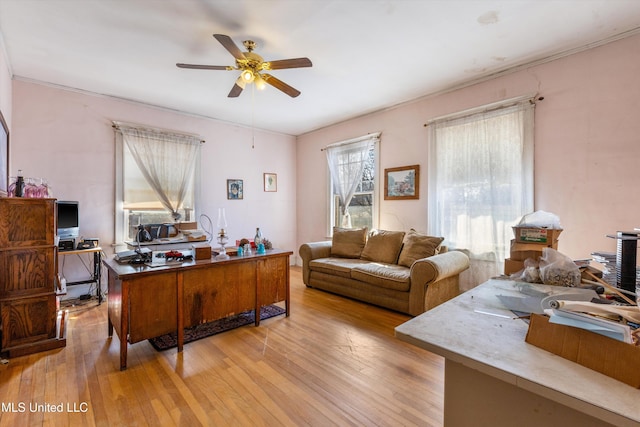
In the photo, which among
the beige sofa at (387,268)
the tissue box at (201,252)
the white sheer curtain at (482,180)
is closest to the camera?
the tissue box at (201,252)

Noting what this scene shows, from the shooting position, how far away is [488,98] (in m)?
3.30

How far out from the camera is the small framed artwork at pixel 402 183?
13.1 ft

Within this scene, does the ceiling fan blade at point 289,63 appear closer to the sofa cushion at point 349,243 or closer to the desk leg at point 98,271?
the sofa cushion at point 349,243

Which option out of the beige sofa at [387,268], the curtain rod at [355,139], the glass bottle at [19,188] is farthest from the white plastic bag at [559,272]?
the glass bottle at [19,188]

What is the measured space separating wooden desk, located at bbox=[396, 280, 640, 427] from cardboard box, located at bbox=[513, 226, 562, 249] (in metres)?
1.04

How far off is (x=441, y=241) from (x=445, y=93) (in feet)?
6.31

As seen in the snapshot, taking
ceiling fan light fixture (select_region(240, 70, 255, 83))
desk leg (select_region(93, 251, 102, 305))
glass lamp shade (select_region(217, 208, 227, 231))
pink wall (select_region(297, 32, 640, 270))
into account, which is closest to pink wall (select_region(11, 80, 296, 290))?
desk leg (select_region(93, 251, 102, 305))

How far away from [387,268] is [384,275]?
188mm

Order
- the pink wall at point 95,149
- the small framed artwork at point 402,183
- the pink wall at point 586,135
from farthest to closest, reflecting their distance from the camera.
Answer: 1. the small framed artwork at point 402,183
2. the pink wall at point 95,149
3. the pink wall at point 586,135

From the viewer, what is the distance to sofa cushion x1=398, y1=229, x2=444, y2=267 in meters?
3.42

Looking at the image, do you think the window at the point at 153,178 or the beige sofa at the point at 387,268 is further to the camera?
the window at the point at 153,178

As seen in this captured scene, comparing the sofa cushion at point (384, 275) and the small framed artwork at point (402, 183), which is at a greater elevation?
the small framed artwork at point (402, 183)

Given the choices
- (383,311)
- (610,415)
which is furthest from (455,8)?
(383,311)

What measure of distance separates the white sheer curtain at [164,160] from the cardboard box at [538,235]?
14.2 feet
